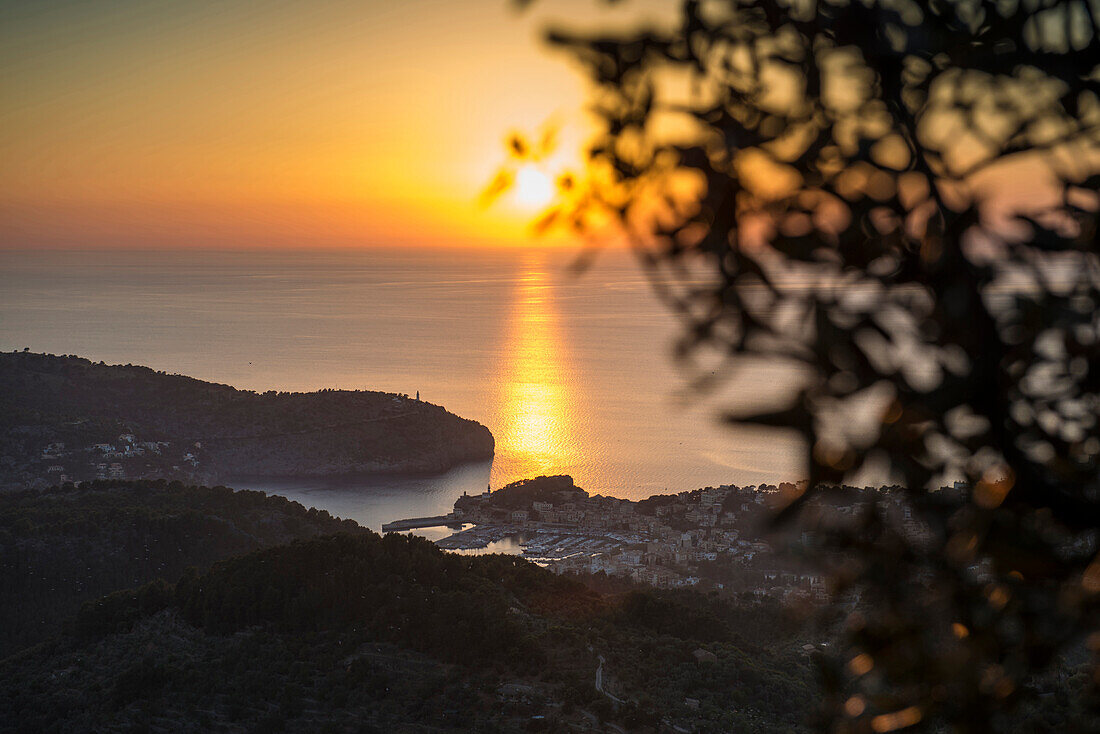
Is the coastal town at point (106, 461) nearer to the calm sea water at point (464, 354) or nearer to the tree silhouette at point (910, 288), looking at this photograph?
the calm sea water at point (464, 354)

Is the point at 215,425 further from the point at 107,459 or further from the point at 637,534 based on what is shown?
the point at 637,534

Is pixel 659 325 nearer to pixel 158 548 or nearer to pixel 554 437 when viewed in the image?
pixel 554 437

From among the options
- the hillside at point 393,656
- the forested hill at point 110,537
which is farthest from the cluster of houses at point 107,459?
the hillside at point 393,656

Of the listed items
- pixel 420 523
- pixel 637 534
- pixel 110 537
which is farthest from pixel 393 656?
pixel 420 523

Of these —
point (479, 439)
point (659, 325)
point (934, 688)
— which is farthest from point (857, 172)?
point (659, 325)

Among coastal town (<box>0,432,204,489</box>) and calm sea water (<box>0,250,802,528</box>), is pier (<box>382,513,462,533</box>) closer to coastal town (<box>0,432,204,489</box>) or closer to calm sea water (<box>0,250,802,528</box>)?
calm sea water (<box>0,250,802,528</box>)

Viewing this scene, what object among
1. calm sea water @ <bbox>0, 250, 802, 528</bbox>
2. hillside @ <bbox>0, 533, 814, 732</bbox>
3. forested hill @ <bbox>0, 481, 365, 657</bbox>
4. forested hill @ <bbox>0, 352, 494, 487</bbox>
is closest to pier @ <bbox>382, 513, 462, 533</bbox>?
calm sea water @ <bbox>0, 250, 802, 528</bbox>
